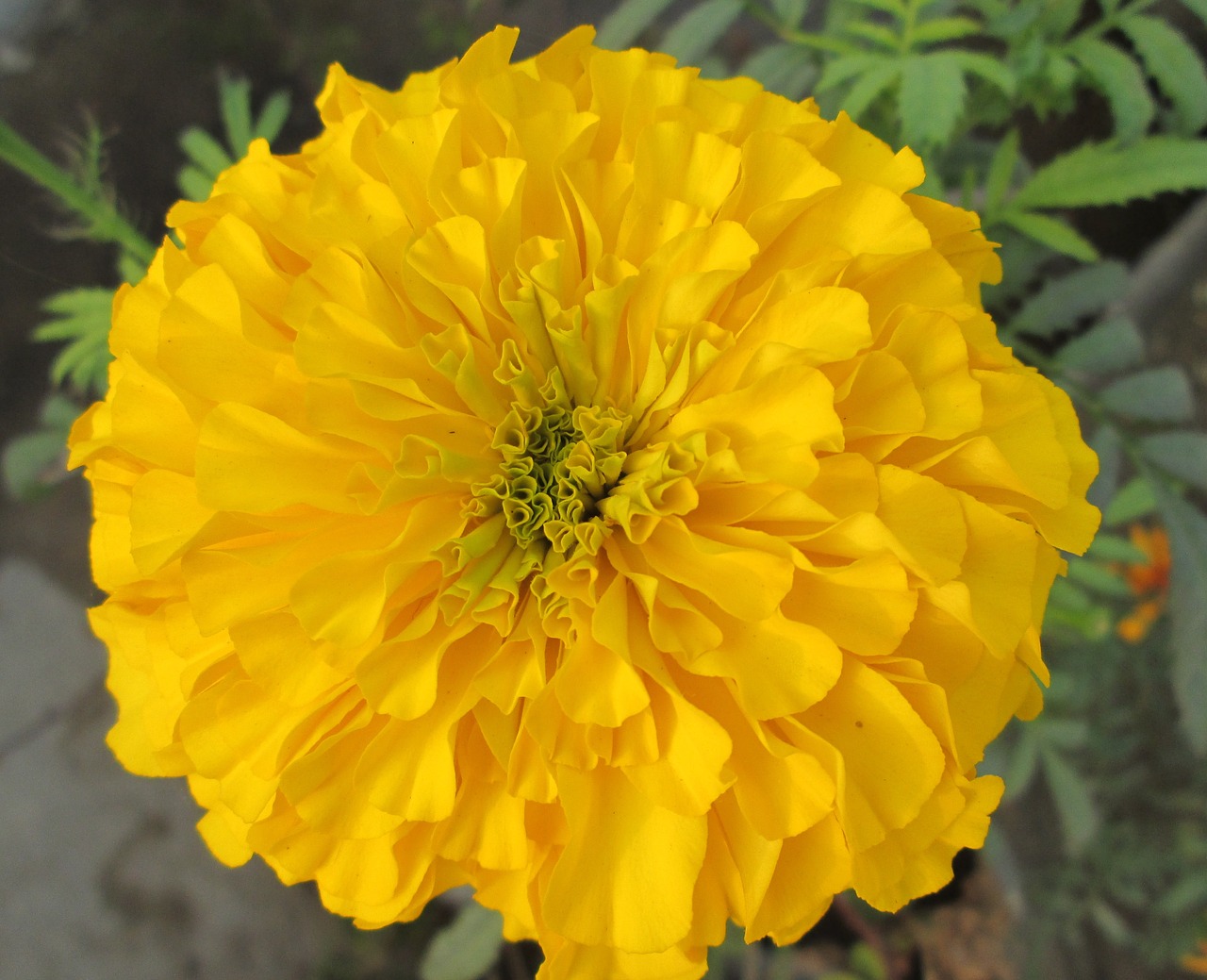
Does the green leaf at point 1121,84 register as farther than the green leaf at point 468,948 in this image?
No

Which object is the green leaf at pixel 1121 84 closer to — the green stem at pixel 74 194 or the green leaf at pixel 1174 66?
the green leaf at pixel 1174 66

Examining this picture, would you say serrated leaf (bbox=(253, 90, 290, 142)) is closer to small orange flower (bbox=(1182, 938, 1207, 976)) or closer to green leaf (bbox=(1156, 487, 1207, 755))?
green leaf (bbox=(1156, 487, 1207, 755))

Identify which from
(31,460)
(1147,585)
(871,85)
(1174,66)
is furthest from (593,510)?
(1147,585)

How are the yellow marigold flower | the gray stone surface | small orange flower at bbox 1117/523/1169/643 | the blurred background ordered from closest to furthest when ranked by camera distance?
the yellow marigold flower → the blurred background → small orange flower at bbox 1117/523/1169/643 → the gray stone surface

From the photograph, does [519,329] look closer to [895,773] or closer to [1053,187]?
[895,773]

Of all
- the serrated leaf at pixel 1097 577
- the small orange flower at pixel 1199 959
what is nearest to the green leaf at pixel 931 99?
the serrated leaf at pixel 1097 577

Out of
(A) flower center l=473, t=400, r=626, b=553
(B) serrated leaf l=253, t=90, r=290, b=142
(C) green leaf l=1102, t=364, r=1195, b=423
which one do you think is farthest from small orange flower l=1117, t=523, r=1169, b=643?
(B) serrated leaf l=253, t=90, r=290, b=142
